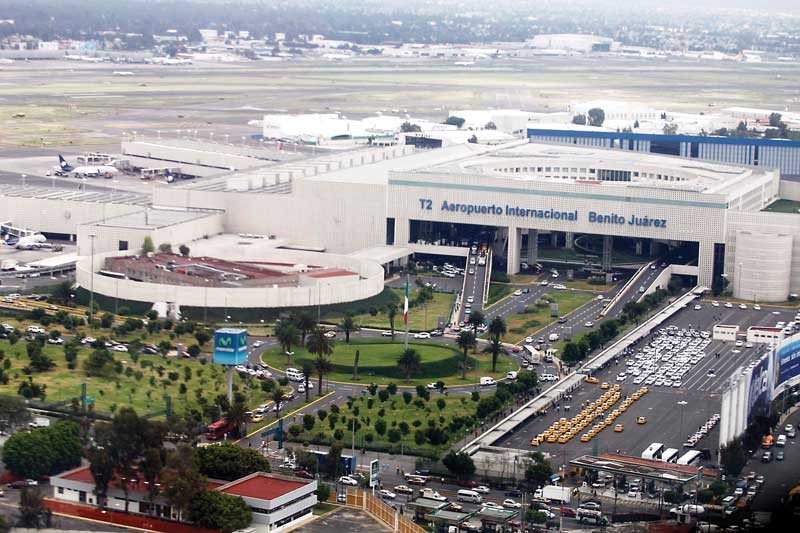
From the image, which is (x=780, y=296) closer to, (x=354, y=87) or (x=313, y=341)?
(x=313, y=341)

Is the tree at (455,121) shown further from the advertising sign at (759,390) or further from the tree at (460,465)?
the tree at (460,465)

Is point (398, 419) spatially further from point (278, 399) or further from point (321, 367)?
point (321, 367)

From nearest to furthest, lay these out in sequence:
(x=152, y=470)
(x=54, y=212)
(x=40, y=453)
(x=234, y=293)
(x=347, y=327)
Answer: (x=152, y=470) → (x=40, y=453) → (x=347, y=327) → (x=234, y=293) → (x=54, y=212)

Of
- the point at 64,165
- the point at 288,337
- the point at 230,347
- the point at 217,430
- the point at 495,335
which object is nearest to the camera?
the point at 217,430

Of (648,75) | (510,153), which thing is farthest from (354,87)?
(510,153)

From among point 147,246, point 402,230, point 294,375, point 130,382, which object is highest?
point 147,246

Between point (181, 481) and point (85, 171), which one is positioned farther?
point (85, 171)

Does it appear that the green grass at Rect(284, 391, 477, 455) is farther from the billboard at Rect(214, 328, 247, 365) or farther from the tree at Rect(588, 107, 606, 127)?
the tree at Rect(588, 107, 606, 127)

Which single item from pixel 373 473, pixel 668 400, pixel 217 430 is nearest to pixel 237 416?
pixel 217 430
